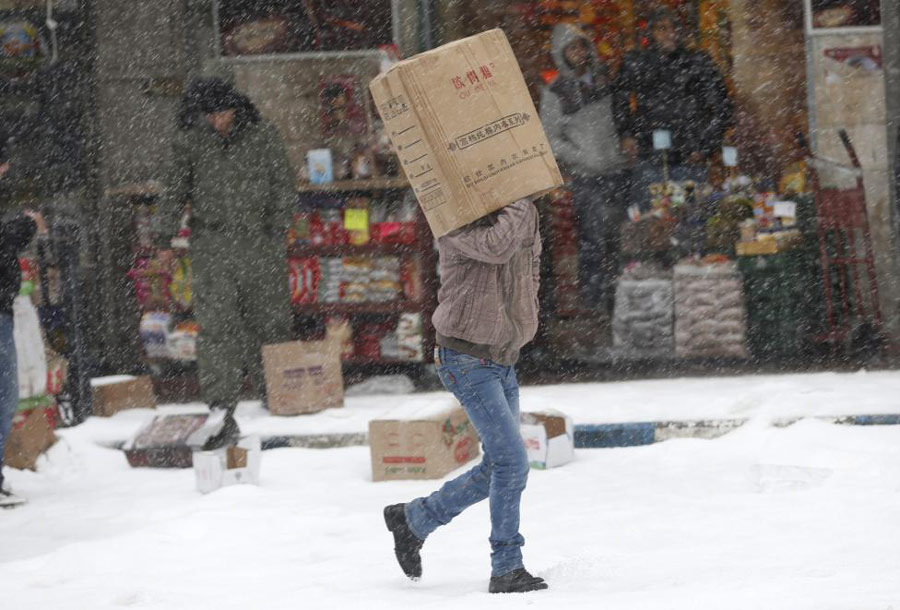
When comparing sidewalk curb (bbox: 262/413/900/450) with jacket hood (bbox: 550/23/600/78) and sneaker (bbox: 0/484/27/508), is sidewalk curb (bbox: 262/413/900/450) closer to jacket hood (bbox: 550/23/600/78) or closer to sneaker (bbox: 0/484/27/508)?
sneaker (bbox: 0/484/27/508)

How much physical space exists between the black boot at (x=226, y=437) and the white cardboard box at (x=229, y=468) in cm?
28

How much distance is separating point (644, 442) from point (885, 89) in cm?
431

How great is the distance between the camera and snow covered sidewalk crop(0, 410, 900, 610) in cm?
519

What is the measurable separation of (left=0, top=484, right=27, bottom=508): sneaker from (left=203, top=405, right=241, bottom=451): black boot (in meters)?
1.11

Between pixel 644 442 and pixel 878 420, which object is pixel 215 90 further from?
pixel 878 420

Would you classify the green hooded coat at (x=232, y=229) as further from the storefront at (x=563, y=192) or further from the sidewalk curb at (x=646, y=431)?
the sidewalk curb at (x=646, y=431)

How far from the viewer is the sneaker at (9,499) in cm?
772

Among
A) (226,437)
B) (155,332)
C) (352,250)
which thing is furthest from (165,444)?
(352,250)

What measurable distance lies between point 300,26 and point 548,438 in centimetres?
512

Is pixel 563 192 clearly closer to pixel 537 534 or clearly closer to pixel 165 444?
pixel 165 444

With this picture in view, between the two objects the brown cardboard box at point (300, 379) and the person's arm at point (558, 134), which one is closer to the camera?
the brown cardboard box at point (300, 379)

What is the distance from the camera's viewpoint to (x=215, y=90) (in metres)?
9.77

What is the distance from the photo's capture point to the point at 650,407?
9.20m

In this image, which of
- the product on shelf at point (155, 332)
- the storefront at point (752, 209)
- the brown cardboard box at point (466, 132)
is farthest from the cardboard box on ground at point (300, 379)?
the brown cardboard box at point (466, 132)
